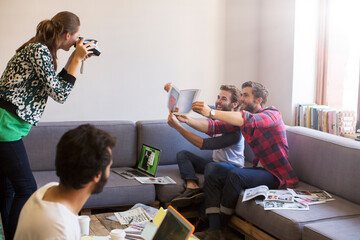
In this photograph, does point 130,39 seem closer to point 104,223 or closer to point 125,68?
point 125,68

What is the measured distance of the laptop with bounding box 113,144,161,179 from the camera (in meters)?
3.46

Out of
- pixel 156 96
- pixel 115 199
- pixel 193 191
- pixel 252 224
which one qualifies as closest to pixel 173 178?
pixel 193 191

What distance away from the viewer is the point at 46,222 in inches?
52.6

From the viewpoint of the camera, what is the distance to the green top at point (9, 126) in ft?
7.38

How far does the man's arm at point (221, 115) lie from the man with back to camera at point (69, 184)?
62.3 inches

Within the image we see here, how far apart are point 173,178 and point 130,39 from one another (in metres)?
1.40

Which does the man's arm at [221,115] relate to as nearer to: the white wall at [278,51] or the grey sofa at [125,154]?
the grey sofa at [125,154]

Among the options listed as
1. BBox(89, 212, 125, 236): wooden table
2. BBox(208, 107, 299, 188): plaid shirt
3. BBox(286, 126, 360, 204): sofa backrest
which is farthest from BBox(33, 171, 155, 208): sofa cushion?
BBox(286, 126, 360, 204): sofa backrest

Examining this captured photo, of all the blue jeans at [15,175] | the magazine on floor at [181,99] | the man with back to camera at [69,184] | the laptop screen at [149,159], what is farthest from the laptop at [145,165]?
the man with back to camera at [69,184]

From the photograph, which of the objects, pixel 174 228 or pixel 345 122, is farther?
pixel 345 122

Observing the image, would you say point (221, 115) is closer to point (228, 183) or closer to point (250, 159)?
point (228, 183)

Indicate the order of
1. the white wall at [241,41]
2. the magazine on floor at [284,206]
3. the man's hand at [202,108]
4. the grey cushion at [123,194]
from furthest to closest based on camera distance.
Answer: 1. the white wall at [241,41]
2. the grey cushion at [123,194]
3. the man's hand at [202,108]
4. the magazine on floor at [284,206]

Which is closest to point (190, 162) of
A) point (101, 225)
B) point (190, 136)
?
point (190, 136)

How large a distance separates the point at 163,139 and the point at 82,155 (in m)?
2.40
